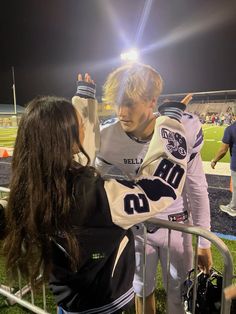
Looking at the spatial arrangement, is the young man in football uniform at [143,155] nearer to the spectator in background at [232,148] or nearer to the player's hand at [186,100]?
the player's hand at [186,100]

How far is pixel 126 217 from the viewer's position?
3.89ft

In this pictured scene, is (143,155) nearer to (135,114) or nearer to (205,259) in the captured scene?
(135,114)

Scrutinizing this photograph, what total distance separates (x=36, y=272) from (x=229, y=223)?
424 centimetres

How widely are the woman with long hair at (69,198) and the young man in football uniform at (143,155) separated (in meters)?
0.55

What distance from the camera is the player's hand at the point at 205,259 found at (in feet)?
6.34

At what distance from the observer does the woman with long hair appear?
118 centimetres

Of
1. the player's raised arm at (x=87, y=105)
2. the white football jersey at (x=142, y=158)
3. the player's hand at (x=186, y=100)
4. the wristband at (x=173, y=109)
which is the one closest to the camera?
the wristband at (x=173, y=109)

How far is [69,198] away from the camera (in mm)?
1176

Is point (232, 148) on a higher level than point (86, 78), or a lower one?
lower

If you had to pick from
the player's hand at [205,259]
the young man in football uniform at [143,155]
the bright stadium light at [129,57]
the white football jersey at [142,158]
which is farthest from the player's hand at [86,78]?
the player's hand at [205,259]

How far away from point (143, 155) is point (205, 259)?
2.61 ft

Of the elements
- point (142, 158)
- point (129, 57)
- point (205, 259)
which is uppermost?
point (129, 57)

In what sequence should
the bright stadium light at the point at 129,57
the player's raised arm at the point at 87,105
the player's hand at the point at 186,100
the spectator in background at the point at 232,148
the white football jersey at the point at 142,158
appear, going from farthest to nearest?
the spectator in background at the point at 232,148 → the bright stadium light at the point at 129,57 → the white football jersey at the point at 142,158 → the player's raised arm at the point at 87,105 → the player's hand at the point at 186,100

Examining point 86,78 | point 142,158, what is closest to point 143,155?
point 142,158
